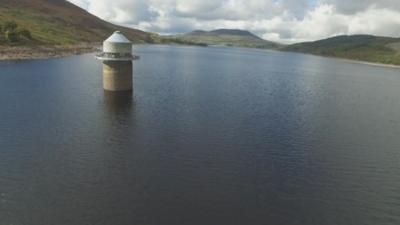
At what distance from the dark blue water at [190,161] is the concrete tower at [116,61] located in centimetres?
360

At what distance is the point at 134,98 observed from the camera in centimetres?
7881

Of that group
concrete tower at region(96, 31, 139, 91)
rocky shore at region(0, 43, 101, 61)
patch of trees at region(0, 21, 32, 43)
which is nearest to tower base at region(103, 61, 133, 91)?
concrete tower at region(96, 31, 139, 91)

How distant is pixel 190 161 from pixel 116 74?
43.0 meters

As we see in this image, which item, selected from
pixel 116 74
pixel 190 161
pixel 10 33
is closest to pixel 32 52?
pixel 10 33

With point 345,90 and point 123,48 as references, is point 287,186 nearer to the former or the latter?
point 123,48

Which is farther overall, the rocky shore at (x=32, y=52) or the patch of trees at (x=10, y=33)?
the patch of trees at (x=10, y=33)

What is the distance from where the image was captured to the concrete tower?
253ft

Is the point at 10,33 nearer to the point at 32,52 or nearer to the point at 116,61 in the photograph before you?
the point at 32,52

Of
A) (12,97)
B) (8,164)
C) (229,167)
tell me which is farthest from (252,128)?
(12,97)

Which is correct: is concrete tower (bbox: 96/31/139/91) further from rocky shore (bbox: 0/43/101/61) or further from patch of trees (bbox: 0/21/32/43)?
patch of trees (bbox: 0/21/32/43)

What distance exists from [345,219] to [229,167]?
13.8m

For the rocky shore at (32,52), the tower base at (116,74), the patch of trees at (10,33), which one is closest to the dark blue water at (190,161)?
the tower base at (116,74)

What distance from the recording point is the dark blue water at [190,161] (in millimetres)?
31359

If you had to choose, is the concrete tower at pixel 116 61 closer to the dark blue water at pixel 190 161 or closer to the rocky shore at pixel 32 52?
the dark blue water at pixel 190 161
